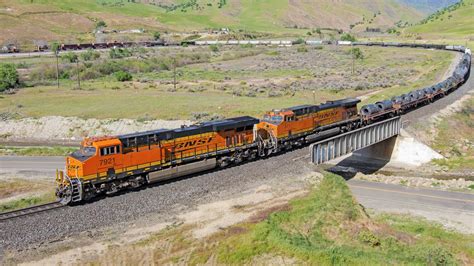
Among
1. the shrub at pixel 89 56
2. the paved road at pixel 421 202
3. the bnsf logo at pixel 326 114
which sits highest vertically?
the shrub at pixel 89 56

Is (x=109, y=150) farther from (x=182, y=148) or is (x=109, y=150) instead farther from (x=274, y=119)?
(x=274, y=119)

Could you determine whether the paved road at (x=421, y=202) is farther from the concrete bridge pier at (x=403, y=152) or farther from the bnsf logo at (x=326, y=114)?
the concrete bridge pier at (x=403, y=152)

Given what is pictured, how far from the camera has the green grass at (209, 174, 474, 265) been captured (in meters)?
23.6

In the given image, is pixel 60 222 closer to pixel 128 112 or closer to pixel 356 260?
pixel 356 260

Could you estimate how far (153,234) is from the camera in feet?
83.1

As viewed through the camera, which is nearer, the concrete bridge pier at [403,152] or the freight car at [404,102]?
the concrete bridge pier at [403,152]

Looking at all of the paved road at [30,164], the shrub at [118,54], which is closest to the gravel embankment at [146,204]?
the paved road at [30,164]

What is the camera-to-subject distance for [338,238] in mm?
27703

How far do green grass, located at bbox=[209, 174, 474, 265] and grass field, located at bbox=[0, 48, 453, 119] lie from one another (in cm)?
2949

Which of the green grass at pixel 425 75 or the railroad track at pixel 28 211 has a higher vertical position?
the green grass at pixel 425 75

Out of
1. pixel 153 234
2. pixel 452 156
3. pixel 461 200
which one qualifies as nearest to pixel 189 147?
pixel 153 234

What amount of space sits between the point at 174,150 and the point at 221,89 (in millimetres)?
51053

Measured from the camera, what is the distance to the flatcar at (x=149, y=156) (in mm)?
29047

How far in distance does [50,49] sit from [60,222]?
144 metres
